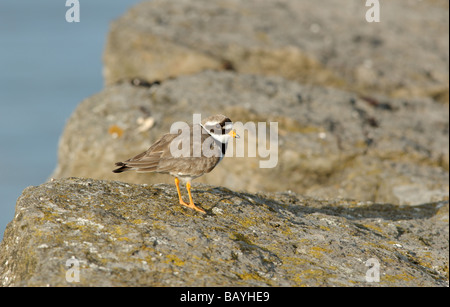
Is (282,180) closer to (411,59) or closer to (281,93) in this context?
(281,93)

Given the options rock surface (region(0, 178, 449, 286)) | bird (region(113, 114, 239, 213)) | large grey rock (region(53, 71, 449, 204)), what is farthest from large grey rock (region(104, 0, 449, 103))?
rock surface (region(0, 178, 449, 286))

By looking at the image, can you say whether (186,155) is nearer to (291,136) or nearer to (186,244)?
(186,244)

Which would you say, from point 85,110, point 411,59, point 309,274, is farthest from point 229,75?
point 309,274

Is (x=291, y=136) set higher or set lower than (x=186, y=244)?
higher

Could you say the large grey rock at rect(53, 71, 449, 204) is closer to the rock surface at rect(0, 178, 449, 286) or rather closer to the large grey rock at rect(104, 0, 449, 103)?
the large grey rock at rect(104, 0, 449, 103)

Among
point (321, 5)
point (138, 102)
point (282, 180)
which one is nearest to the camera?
point (282, 180)

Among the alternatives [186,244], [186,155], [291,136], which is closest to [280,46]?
[291,136]
